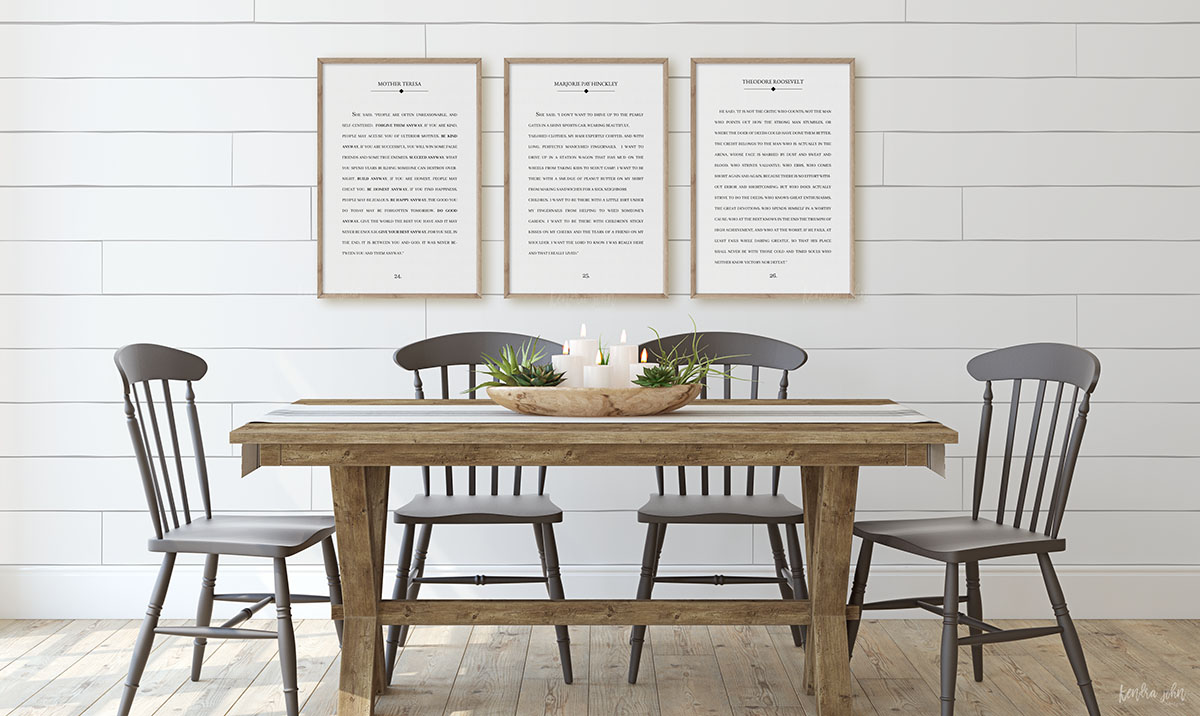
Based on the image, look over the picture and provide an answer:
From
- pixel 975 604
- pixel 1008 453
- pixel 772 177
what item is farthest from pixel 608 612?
pixel 772 177

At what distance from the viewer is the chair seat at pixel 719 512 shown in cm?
250

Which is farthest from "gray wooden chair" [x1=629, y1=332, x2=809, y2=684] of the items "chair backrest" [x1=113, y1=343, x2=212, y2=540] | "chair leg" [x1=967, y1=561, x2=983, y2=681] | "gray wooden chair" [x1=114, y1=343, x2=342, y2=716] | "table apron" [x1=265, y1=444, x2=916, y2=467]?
"chair backrest" [x1=113, y1=343, x2=212, y2=540]

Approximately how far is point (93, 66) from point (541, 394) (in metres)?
2.02

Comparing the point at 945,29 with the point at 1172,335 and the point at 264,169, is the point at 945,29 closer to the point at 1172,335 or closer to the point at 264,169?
the point at 1172,335

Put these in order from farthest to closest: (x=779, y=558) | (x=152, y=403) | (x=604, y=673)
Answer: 1. (x=779, y=558)
2. (x=604, y=673)
3. (x=152, y=403)

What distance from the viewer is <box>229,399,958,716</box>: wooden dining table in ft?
6.26

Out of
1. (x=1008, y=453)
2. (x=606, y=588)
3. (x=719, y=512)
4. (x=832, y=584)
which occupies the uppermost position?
(x=1008, y=453)

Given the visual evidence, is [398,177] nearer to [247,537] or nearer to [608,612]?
[247,537]

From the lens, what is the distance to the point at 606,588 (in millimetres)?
3154

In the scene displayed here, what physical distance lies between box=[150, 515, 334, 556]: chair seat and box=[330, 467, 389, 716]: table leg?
0.13 metres

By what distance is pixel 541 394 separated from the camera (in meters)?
2.15

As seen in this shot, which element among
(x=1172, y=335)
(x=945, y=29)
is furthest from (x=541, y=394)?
(x=1172, y=335)

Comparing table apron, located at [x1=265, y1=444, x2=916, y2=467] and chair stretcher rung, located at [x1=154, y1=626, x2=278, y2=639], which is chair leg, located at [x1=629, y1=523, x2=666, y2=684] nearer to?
table apron, located at [x1=265, y1=444, x2=916, y2=467]

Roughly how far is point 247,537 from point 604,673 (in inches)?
39.7
